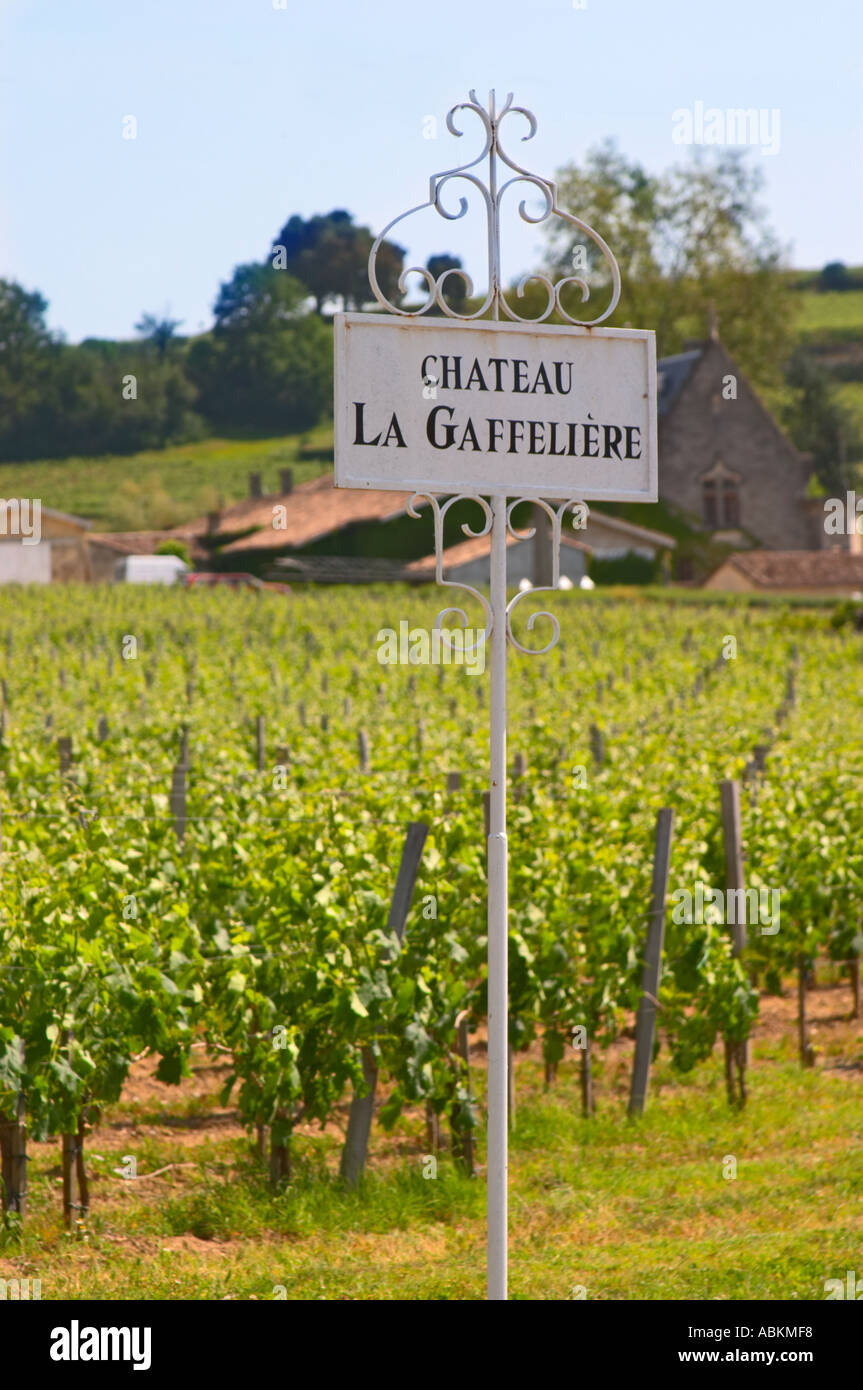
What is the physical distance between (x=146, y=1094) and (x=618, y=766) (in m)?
4.66

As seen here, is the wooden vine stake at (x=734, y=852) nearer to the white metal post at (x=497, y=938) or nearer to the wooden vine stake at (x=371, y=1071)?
the wooden vine stake at (x=371, y=1071)

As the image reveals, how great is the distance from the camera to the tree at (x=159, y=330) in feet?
411

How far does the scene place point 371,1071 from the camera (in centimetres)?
705

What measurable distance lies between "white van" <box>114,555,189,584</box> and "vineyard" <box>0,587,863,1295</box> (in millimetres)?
41648

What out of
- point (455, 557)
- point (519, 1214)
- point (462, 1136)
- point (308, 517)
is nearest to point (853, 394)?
point (308, 517)

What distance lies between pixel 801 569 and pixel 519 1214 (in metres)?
50.2

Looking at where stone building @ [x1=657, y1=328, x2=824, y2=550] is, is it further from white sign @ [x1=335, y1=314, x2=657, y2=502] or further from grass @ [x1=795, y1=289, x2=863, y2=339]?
grass @ [x1=795, y1=289, x2=863, y2=339]

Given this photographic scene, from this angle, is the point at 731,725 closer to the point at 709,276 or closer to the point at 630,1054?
the point at 630,1054

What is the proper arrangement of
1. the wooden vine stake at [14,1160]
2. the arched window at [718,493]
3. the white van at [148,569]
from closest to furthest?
the wooden vine stake at [14,1160] < the white van at [148,569] < the arched window at [718,493]

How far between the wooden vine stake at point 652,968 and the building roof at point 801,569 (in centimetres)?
4625

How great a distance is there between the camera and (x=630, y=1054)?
920 cm

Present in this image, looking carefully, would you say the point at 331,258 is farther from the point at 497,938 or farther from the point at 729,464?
the point at 497,938

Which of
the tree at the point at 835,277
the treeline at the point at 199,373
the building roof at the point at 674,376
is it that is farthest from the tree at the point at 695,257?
the tree at the point at 835,277

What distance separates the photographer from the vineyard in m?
6.52
